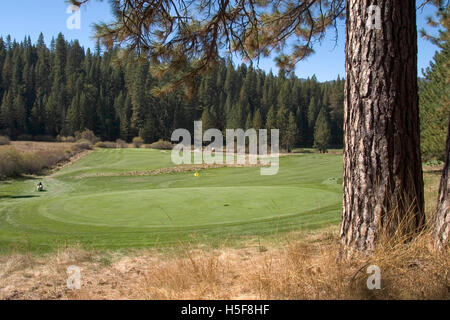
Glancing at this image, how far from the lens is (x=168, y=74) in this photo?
6711 millimetres

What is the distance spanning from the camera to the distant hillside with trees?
69062mm

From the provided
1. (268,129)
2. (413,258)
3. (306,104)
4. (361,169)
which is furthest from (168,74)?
(306,104)

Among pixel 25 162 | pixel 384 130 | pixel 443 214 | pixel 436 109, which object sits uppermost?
pixel 436 109

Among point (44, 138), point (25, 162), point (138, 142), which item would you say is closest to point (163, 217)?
point (25, 162)

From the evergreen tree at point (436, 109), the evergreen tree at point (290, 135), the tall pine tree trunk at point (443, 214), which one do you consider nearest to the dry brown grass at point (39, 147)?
the evergreen tree at point (436, 109)

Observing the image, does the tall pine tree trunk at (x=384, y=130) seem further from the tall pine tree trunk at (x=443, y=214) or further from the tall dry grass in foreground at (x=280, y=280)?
the tall dry grass in foreground at (x=280, y=280)

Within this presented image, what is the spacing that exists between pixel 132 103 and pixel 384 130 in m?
71.5

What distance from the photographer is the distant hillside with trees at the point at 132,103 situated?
6906cm

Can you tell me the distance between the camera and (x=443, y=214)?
3086 mm

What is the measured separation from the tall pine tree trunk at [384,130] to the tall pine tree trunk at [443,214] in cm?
17

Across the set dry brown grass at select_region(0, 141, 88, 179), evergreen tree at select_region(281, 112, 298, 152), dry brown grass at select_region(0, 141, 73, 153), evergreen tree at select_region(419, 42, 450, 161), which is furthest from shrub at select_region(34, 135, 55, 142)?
evergreen tree at select_region(419, 42, 450, 161)

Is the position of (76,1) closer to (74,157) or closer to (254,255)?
(254,255)

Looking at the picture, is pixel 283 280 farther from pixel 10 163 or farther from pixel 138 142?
pixel 138 142

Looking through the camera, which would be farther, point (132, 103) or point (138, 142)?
point (132, 103)
